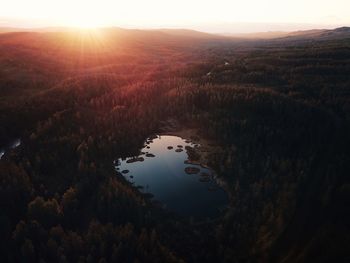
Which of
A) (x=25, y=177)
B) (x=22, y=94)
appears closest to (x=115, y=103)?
(x=22, y=94)

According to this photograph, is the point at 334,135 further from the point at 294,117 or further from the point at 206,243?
the point at 206,243

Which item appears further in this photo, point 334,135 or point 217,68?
point 217,68

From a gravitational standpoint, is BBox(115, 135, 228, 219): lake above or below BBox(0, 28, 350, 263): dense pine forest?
below

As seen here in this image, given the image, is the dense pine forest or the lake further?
the lake

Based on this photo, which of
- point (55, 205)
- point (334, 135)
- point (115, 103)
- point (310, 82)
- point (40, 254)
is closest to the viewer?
point (40, 254)
